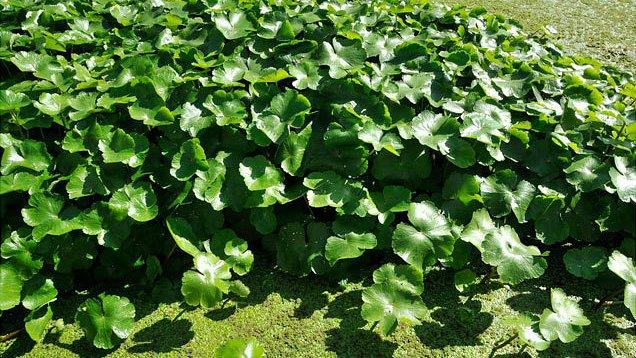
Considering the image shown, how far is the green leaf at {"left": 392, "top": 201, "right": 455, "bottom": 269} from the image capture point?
1.88 meters

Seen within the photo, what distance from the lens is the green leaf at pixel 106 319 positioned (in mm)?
1747

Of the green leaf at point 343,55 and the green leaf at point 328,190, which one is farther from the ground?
the green leaf at point 343,55

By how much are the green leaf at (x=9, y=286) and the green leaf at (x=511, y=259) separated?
1.52 metres

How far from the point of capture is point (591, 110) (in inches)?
90.5

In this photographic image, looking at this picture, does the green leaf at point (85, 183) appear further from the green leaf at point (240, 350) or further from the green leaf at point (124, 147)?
the green leaf at point (240, 350)

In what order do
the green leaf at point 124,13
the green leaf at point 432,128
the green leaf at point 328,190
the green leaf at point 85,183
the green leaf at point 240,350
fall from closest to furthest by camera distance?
the green leaf at point 240,350 < the green leaf at point 85,183 < the green leaf at point 328,190 < the green leaf at point 432,128 < the green leaf at point 124,13

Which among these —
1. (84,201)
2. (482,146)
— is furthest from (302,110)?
(84,201)

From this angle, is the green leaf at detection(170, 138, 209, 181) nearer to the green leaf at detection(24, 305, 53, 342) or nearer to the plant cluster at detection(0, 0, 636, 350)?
the plant cluster at detection(0, 0, 636, 350)

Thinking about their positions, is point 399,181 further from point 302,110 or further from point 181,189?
point 181,189

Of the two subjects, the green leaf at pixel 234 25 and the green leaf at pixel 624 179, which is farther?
the green leaf at pixel 234 25

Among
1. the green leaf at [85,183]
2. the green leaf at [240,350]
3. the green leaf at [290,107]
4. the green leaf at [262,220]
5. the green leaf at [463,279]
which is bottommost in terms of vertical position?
the green leaf at [240,350]

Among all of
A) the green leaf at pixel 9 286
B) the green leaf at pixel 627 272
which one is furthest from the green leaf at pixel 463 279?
the green leaf at pixel 9 286

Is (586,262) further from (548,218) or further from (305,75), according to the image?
(305,75)

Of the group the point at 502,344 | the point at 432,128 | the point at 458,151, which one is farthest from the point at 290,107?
the point at 502,344
